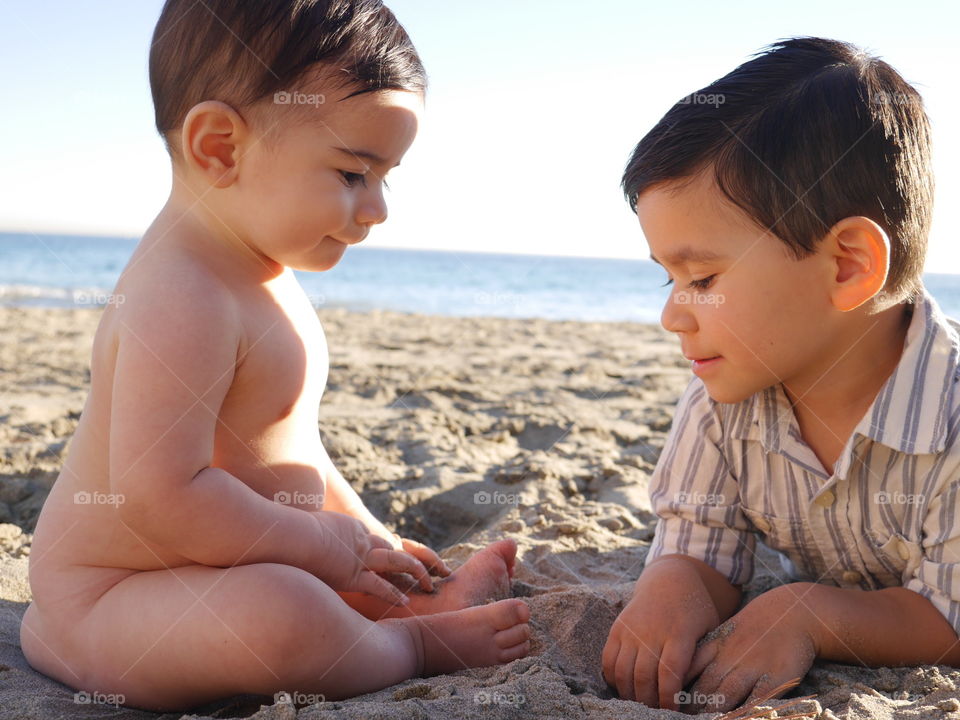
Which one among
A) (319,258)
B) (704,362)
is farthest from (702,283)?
(319,258)

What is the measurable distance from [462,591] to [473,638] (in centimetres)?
25

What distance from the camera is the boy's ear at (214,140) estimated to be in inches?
68.4

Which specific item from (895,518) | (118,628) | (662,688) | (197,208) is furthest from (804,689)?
(197,208)

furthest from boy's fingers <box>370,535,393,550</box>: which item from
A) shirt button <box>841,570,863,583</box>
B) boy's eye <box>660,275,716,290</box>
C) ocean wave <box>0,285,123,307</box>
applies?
ocean wave <box>0,285,123,307</box>

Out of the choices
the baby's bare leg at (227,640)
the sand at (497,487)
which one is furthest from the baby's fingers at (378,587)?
the sand at (497,487)

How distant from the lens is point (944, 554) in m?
1.82

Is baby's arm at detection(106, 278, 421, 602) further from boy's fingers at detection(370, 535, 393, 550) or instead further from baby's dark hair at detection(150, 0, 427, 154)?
baby's dark hair at detection(150, 0, 427, 154)

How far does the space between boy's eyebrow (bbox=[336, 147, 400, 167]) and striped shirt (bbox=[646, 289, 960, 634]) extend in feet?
3.18

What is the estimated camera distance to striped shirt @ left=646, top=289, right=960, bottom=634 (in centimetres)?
183

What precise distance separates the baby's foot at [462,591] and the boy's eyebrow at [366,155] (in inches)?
37.6

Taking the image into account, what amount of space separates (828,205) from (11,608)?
6.89 feet

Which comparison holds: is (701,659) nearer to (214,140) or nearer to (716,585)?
(716,585)

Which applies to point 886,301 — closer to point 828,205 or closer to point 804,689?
point 828,205

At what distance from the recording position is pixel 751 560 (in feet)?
7.07
